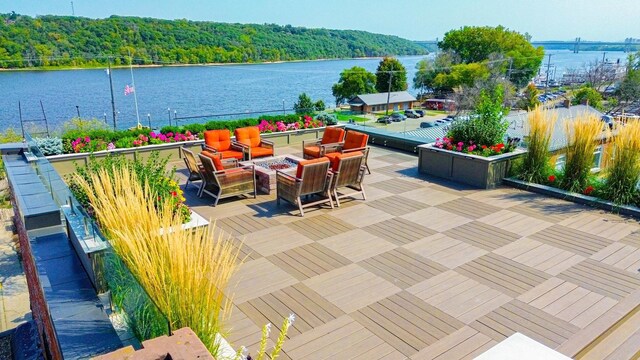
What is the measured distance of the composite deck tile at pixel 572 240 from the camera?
14.7 feet

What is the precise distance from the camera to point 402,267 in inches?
162

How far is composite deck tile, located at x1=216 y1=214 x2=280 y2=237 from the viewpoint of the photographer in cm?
506

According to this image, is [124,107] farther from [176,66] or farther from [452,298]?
[452,298]

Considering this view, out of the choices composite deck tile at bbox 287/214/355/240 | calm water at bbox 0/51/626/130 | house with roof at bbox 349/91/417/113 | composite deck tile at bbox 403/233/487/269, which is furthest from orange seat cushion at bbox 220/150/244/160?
house with roof at bbox 349/91/417/113

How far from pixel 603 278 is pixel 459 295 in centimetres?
139

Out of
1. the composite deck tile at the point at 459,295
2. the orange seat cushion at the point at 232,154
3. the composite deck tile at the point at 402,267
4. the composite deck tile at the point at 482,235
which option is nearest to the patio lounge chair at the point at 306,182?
the composite deck tile at the point at 402,267

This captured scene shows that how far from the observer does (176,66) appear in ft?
192

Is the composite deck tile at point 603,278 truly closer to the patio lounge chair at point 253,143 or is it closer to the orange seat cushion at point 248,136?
the patio lounge chair at point 253,143

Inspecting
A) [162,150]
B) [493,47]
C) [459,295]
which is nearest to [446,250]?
[459,295]

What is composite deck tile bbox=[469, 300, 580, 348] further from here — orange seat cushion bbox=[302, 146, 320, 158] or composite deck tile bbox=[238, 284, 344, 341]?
orange seat cushion bbox=[302, 146, 320, 158]

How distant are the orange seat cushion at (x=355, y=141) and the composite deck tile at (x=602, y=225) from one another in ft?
9.92

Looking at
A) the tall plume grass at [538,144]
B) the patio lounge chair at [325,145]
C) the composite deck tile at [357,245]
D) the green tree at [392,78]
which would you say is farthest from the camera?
the green tree at [392,78]

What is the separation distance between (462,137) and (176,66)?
5755 cm

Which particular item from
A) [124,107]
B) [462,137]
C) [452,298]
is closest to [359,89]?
[124,107]
